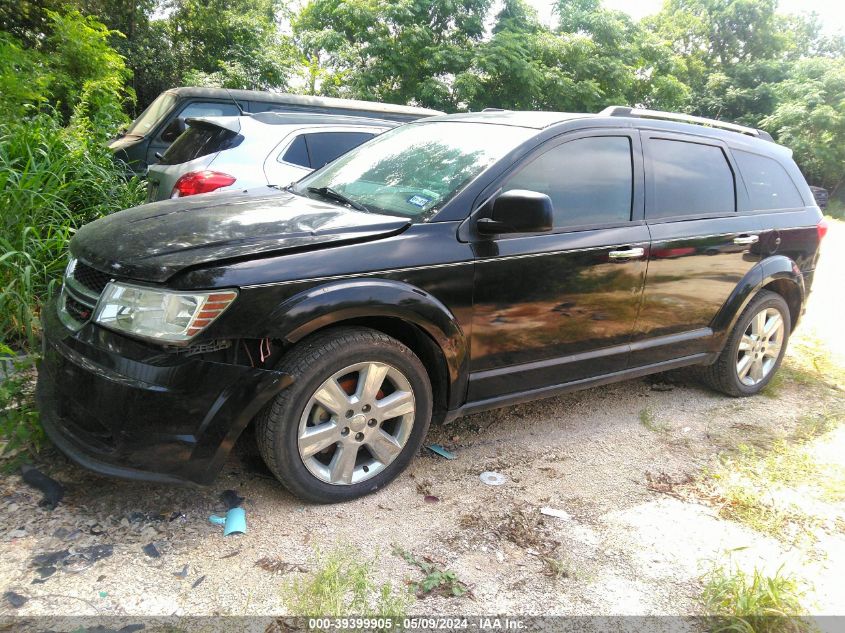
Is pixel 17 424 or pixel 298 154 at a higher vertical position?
pixel 298 154

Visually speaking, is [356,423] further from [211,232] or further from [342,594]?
[211,232]

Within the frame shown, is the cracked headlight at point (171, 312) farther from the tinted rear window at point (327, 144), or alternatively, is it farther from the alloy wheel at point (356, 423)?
the tinted rear window at point (327, 144)

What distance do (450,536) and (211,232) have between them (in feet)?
5.28

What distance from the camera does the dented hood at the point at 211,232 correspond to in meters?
2.49

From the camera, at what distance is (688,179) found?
391 cm

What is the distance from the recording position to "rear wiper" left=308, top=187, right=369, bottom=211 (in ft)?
10.4

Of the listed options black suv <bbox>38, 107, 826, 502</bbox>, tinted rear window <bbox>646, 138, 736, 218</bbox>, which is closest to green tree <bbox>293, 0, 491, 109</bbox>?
tinted rear window <bbox>646, 138, 736, 218</bbox>

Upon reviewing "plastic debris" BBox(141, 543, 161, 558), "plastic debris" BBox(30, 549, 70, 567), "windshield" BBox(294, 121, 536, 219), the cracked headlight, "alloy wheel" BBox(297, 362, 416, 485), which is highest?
"windshield" BBox(294, 121, 536, 219)

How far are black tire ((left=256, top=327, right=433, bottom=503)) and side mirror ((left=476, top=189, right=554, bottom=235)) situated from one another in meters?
0.73

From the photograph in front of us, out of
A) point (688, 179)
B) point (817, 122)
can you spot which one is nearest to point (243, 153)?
point (688, 179)

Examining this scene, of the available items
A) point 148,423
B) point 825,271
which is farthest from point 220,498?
point 825,271

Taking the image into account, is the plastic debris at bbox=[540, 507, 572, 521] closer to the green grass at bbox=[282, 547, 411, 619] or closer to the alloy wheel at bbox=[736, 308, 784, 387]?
the green grass at bbox=[282, 547, 411, 619]

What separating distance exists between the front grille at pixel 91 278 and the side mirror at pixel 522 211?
1670 millimetres

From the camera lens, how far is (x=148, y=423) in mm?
2404
